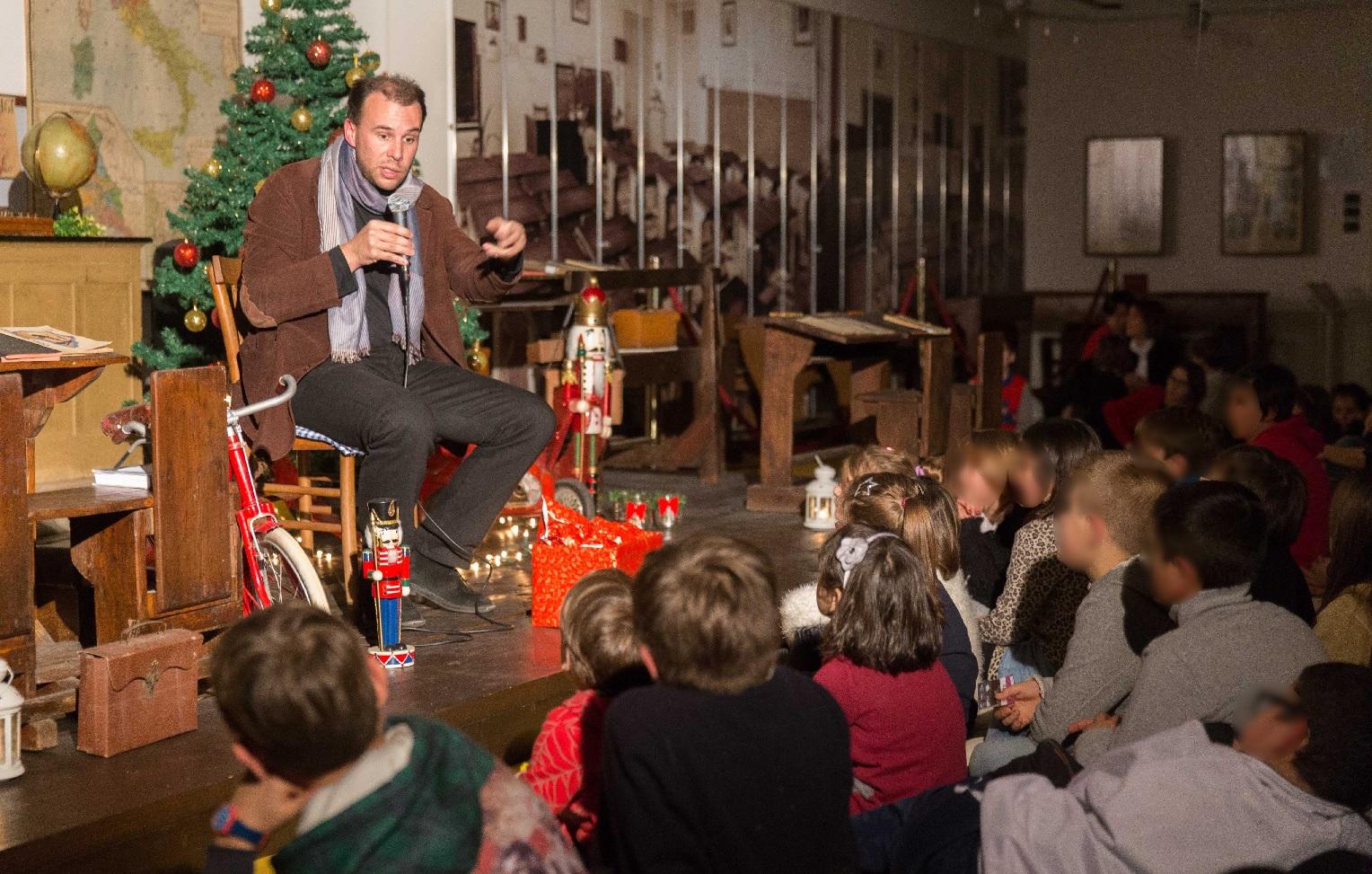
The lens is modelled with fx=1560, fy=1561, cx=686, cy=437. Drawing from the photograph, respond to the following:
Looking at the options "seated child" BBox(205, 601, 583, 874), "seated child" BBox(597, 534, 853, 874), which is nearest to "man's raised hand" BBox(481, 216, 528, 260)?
"seated child" BBox(597, 534, 853, 874)

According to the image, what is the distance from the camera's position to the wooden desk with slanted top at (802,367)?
22.0 feet

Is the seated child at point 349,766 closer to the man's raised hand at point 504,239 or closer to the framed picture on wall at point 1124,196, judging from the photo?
the man's raised hand at point 504,239

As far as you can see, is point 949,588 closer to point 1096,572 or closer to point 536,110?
point 1096,572

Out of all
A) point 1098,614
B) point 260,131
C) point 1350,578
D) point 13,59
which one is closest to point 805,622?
point 1098,614

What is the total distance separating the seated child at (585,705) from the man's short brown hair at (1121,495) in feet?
3.57

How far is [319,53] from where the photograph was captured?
607cm

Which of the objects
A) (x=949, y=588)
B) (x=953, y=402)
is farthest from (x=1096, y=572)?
(x=953, y=402)

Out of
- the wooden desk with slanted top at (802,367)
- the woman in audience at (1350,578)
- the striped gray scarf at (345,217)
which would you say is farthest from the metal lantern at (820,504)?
the woman in audience at (1350,578)

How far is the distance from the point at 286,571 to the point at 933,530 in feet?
5.27

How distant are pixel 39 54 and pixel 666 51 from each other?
3.73m

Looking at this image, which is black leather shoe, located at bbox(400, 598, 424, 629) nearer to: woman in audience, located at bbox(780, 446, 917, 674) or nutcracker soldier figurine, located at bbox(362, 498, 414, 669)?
nutcracker soldier figurine, located at bbox(362, 498, 414, 669)

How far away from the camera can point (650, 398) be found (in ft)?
27.2

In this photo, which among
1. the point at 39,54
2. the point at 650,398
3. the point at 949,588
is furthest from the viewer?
the point at 650,398

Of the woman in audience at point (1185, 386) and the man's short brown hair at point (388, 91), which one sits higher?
the man's short brown hair at point (388, 91)
